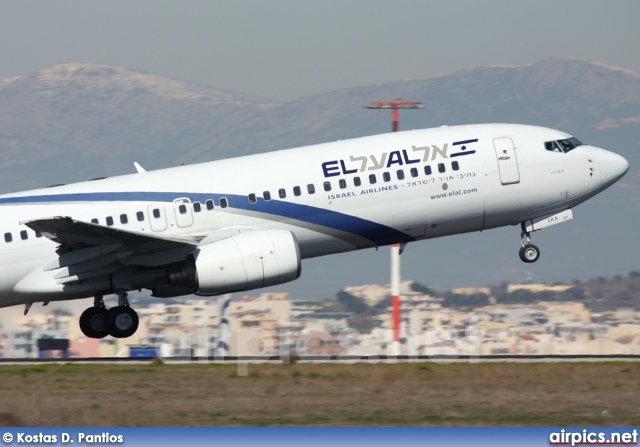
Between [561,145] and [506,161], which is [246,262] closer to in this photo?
[506,161]

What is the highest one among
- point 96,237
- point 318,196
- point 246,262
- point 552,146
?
point 552,146

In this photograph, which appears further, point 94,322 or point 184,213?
point 94,322

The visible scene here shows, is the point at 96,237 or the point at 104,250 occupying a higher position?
the point at 96,237

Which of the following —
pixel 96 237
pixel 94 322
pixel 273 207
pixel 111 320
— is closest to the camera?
pixel 96 237

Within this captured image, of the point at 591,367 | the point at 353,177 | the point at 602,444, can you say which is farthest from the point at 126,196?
the point at 602,444

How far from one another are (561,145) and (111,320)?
13.9 metres

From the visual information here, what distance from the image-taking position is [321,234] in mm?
29281

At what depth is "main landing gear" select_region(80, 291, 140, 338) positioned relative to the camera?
3002 centimetres

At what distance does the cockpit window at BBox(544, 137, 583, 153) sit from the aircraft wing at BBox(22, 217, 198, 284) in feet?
34.6

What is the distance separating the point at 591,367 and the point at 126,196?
13.3m

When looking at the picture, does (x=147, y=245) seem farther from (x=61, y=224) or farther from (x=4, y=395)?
(x=4, y=395)

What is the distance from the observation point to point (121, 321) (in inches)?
1182

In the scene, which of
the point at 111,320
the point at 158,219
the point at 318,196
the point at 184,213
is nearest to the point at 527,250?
the point at 318,196

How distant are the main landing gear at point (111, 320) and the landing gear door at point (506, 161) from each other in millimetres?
11190
